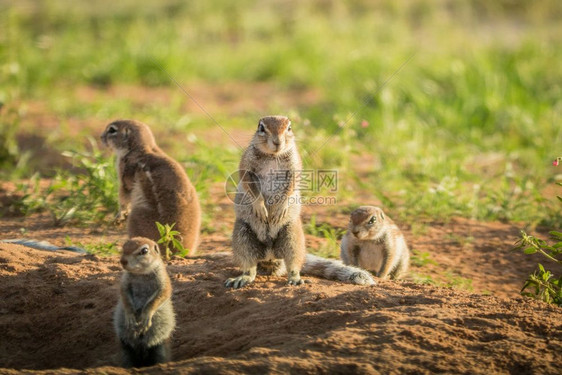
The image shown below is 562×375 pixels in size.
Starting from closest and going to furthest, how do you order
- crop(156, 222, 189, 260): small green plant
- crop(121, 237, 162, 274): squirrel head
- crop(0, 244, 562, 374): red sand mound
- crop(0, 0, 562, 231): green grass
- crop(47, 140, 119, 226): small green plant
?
1. crop(0, 244, 562, 374): red sand mound
2. crop(121, 237, 162, 274): squirrel head
3. crop(156, 222, 189, 260): small green plant
4. crop(47, 140, 119, 226): small green plant
5. crop(0, 0, 562, 231): green grass

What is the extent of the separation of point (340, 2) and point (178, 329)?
14.0 m

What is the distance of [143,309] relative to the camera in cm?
467

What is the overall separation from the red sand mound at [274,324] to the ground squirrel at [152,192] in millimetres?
516

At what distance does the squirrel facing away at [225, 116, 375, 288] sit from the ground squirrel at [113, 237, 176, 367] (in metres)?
0.74

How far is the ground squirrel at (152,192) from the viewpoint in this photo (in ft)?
20.7

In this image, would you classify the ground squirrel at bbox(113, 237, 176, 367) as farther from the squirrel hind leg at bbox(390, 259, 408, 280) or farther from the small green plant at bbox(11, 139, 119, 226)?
the small green plant at bbox(11, 139, 119, 226)

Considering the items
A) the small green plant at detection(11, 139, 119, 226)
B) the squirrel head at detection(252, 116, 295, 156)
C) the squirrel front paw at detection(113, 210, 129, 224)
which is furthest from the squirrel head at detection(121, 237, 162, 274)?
the small green plant at detection(11, 139, 119, 226)

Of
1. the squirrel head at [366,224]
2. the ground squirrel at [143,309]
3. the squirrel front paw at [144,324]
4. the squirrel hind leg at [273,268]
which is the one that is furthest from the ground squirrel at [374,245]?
the squirrel front paw at [144,324]

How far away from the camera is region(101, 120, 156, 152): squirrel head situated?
6.99m

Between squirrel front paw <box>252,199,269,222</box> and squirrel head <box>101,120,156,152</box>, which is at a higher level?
squirrel head <box>101,120,156,152</box>

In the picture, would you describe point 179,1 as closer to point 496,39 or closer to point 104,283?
point 496,39

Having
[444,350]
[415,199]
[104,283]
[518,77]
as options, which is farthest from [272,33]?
[444,350]

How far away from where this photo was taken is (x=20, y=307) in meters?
5.28

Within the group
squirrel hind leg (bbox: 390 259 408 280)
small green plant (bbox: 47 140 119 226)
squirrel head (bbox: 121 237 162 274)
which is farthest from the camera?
small green plant (bbox: 47 140 119 226)
